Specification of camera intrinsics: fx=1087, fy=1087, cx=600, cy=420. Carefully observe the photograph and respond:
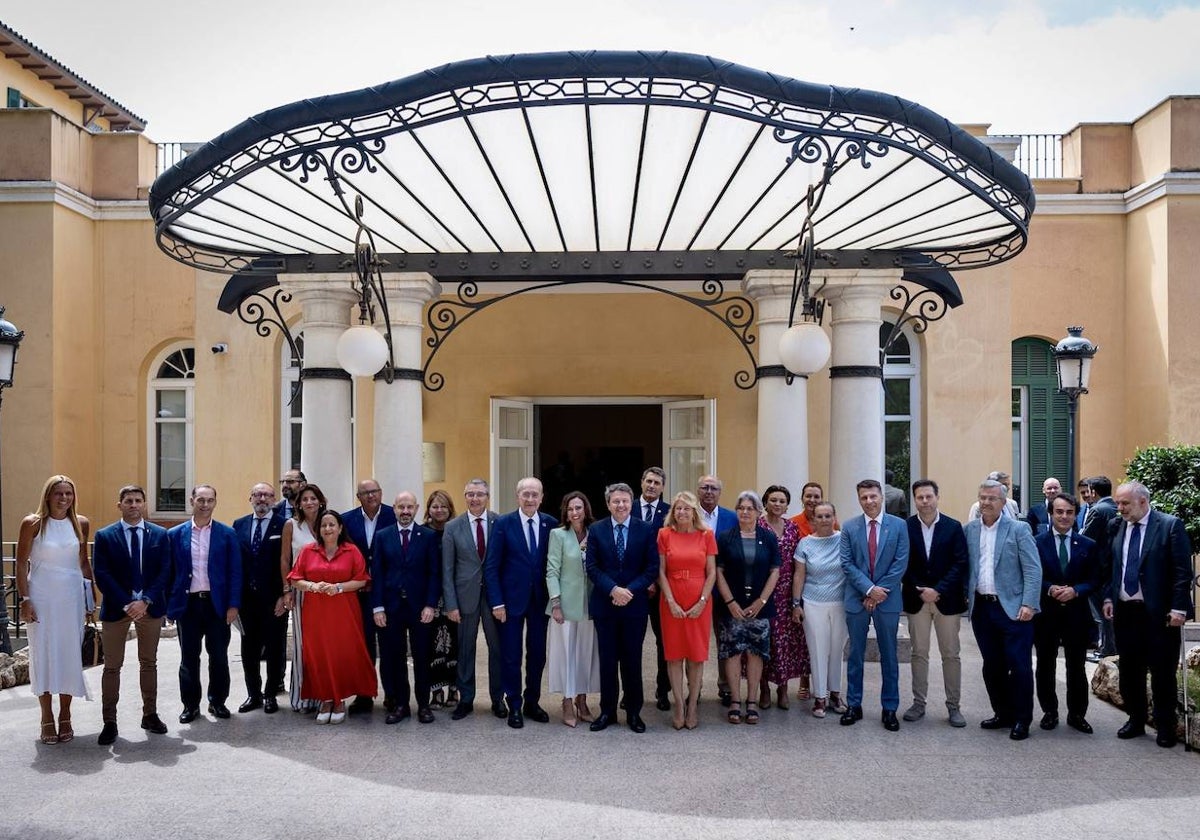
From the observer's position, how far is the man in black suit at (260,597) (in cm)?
736

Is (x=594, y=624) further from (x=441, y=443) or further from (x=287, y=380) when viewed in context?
(x=287, y=380)

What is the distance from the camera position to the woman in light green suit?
697cm

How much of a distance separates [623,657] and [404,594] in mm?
1473

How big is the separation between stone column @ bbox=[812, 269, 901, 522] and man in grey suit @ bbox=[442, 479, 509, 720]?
131 inches

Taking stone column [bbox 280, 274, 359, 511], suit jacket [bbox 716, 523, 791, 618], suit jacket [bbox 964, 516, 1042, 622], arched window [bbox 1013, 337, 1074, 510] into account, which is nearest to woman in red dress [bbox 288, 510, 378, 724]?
stone column [bbox 280, 274, 359, 511]

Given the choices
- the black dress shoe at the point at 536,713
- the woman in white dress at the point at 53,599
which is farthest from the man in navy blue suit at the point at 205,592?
the black dress shoe at the point at 536,713

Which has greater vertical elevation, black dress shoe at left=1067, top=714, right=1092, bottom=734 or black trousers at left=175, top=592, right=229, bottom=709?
black trousers at left=175, top=592, right=229, bottom=709

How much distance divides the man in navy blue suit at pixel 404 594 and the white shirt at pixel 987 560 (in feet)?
11.4

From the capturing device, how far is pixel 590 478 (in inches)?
624

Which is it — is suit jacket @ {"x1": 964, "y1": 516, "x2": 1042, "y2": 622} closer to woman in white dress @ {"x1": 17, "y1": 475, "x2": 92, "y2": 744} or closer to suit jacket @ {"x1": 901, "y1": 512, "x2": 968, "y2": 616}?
suit jacket @ {"x1": 901, "y1": 512, "x2": 968, "y2": 616}

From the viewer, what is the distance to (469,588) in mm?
7102

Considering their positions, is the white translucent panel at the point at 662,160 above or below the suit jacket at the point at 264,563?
above

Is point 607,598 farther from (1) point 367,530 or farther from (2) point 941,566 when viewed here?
(2) point 941,566

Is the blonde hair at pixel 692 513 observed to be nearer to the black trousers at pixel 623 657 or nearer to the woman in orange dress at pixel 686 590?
the woman in orange dress at pixel 686 590
